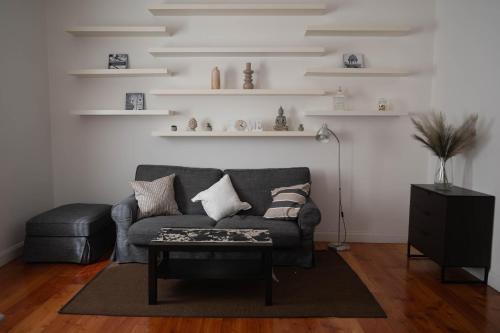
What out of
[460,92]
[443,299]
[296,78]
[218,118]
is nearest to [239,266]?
[443,299]

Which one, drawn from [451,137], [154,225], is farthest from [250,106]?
[451,137]

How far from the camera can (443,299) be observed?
2729 millimetres

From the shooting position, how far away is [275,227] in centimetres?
324

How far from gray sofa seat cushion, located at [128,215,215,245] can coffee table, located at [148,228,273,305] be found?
0.41m

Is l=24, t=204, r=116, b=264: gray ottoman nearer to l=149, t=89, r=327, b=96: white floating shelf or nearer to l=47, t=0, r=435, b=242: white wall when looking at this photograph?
l=47, t=0, r=435, b=242: white wall

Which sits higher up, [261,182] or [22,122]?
[22,122]

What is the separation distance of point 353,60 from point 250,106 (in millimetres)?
1221

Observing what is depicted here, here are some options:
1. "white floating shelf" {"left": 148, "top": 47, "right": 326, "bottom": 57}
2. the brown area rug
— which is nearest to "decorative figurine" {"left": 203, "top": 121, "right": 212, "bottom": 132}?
"white floating shelf" {"left": 148, "top": 47, "right": 326, "bottom": 57}

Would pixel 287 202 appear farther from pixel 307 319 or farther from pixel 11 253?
pixel 11 253

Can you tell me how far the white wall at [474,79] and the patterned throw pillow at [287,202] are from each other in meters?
1.47

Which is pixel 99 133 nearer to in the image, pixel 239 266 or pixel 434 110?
pixel 239 266

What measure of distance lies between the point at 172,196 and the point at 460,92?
2.94 metres

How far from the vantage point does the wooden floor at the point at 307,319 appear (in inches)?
90.7

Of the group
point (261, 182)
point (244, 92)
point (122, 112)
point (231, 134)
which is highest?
point (244, 92)
